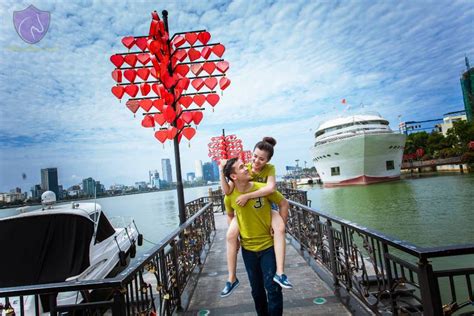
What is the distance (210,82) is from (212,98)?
0.29 m

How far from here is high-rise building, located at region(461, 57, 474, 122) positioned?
78.9m

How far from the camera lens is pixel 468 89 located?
87.9m

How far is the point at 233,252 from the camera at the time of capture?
282cm

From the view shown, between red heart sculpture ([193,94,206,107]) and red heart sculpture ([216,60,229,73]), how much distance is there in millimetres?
607

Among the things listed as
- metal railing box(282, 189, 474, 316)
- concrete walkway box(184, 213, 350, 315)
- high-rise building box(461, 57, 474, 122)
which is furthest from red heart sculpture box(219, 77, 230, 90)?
high-rise building box(461, 57, 474, 122)

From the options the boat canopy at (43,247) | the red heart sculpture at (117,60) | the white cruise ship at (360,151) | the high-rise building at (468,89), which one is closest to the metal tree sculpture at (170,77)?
the red heart sculpture at (117,60)

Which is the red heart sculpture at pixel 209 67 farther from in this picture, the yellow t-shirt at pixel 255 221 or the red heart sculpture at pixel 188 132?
the yellow t-shirt at pixel 255 221

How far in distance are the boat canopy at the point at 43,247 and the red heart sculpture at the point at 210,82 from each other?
3.62m

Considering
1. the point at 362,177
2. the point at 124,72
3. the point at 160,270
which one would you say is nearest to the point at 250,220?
the point at 160,270

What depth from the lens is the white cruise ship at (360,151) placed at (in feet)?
131

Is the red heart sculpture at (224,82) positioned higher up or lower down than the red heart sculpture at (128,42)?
lower down

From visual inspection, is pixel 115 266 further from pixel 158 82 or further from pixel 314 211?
pixel 314 211

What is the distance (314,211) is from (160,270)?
2.56 meters

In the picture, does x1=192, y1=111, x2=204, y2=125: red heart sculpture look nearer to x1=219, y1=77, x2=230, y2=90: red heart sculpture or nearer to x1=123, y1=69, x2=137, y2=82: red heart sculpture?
x1=219, y1=77, x2=230, y2=90: red heart sculpture
